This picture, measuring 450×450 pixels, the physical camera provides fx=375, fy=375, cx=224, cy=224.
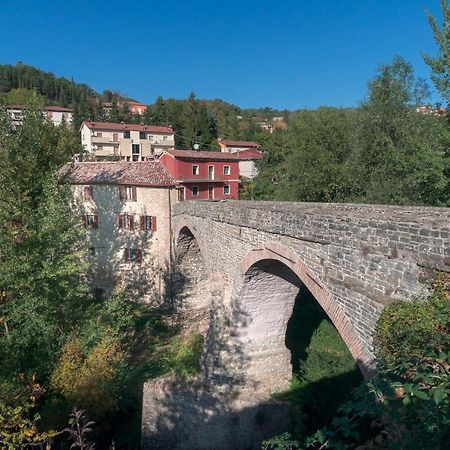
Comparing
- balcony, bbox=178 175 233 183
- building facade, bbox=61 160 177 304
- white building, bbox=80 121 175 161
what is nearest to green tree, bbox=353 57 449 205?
balcony, bbox=178 175 233 183

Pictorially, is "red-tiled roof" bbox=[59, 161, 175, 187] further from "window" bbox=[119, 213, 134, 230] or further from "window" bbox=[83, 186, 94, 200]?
"window" bbox=[119, 213, 134, 230]

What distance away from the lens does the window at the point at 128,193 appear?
23.9m

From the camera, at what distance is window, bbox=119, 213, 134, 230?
24.4 meters

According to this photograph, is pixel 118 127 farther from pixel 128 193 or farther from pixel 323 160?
pixel 323 160

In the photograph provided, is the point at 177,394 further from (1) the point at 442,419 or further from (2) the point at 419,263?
(1) the point at 442,419

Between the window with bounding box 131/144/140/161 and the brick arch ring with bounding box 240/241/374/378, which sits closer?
the brick arch ring with bounding box 240/241/374/378

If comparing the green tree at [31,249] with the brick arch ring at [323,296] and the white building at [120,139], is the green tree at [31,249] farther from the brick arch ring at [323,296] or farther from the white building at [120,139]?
the white building at [120,139]

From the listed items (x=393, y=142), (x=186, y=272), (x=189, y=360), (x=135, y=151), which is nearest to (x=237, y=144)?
(x=135, y=151)

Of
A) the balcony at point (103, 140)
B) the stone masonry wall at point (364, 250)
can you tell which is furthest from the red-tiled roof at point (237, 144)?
the stone masonry wall at point (364, 250)

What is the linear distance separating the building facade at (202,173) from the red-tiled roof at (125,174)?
2.62ft

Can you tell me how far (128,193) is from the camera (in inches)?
950

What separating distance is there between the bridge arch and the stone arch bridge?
3cm

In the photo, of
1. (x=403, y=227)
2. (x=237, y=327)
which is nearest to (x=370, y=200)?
(x=237, y=327)

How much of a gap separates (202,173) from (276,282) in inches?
707
